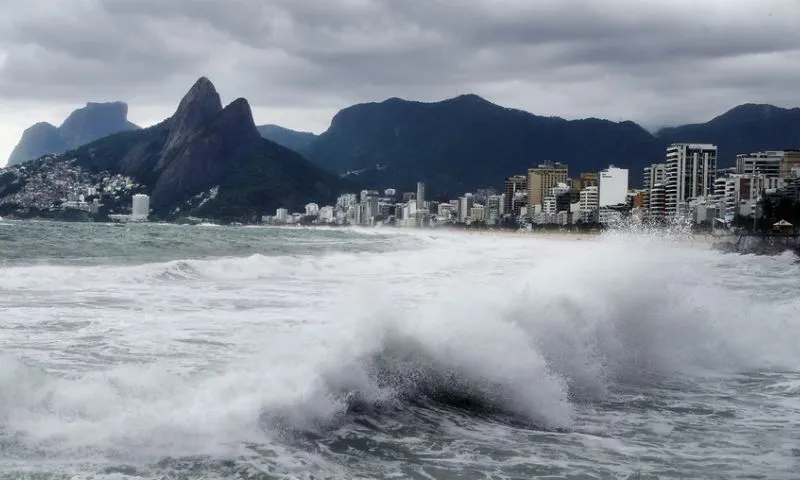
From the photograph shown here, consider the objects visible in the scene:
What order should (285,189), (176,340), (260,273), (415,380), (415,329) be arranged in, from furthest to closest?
(285,189), (260,273), (176,340), (415,329), (415,380)

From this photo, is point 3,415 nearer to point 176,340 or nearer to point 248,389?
point 248,389

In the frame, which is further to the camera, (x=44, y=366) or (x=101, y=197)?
(x=101, y=197)

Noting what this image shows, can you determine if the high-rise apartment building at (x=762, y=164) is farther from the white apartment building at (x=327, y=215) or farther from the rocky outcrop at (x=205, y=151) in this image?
the rocky outcrop at (x=205, y=151)

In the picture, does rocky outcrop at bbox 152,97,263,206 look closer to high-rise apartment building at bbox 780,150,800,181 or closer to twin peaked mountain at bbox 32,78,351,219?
twin peaked mountain at bbox 32,78,351,219

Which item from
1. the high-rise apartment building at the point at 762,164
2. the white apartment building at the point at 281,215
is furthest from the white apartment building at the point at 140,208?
the high-rise apartment building at the point at 762,164

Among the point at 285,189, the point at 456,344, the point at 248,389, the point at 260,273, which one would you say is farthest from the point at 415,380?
the point at 285,189

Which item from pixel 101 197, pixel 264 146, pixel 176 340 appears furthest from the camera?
pixel 264 146
